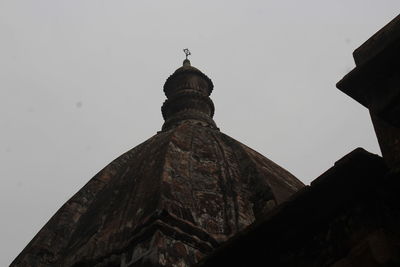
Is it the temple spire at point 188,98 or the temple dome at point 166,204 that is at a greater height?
the temple spire at point 188,98

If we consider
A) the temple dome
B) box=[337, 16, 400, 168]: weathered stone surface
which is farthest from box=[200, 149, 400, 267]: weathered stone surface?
the temple dome

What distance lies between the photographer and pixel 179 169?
1088cm

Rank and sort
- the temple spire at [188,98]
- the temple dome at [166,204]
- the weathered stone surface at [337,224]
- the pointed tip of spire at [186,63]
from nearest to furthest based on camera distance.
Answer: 1. the weathered stone surface at [337,224]
2. the temple dome at [166,204]
3. the temple spire at [188,98]
4. the pointed tip of spire at [186,63]

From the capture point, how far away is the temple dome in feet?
26.9

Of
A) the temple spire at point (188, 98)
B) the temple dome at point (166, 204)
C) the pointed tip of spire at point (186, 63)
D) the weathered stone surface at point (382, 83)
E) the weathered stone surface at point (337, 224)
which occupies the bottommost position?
the weathered stone surface at point (337, 224)

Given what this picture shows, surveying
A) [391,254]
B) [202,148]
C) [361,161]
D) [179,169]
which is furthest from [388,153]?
[202,148]

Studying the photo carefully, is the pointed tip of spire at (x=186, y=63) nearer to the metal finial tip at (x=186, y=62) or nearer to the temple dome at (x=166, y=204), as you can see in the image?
the metal finial tip at (x=186, y=62)

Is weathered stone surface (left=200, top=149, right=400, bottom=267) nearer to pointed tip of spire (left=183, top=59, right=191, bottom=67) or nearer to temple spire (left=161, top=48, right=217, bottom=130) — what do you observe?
temple spire (left=161, top=48, right=217, bottom=130)

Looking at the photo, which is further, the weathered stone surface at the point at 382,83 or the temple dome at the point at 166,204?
the temple dome at the point at 166,204

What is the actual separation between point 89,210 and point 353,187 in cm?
886

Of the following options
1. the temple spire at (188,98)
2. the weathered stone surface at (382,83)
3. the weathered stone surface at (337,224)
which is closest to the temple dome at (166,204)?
the temple spire at (188,98)

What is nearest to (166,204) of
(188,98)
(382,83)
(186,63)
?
(382,83)

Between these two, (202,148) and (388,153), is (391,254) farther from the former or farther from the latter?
(202,148)

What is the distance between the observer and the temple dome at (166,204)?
26.9 ft
